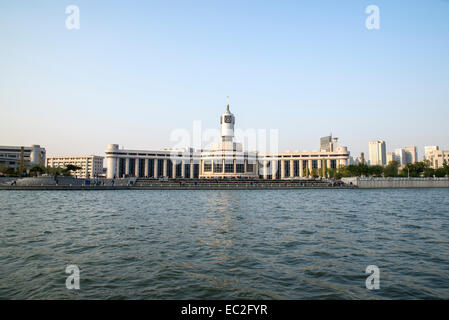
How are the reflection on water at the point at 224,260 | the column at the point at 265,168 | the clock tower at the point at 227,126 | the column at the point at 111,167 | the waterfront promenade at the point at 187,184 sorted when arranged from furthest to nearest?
the column at the point at 265,168 → the clock tower at the point at 227,126 → the column at the point at 111,167 → the waterfront promenade at the point at 187,184 → the reflection on water at the point at 224,260

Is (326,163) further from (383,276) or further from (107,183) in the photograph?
(383,276)

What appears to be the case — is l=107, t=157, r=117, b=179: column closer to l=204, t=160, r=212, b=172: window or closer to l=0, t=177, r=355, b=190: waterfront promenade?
l=204, t=160, r=212, b=172: window

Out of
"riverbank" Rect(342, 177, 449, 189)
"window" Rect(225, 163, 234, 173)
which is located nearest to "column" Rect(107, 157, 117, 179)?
"window" Rect(225, 163, 234, 173)

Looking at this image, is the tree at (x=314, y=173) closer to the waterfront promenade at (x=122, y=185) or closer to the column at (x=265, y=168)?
the column at (x=265, y=168)

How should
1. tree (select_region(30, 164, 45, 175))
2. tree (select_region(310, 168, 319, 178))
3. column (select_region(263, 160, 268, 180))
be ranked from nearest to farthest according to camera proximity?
tree (select_region(30, 164, 45, 175)) < tree (select_region(310, 168, 319, 178)) < column (select_region(263, 160, 268, 180))

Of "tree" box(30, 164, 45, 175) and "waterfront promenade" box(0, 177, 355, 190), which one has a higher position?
"tree" box(30, 164, 45, 175)

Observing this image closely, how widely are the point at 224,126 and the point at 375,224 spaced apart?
163 metres

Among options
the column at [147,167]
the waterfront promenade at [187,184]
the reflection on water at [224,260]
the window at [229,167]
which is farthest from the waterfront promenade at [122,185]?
the reflection on water at [224,260]

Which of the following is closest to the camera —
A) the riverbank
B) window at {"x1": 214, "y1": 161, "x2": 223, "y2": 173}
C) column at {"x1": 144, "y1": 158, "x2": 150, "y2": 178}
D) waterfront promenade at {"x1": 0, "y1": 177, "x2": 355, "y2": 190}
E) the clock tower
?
waterfront promenade at {"x1": 0, "y1": 177, "x2": 355, "y2": 190}

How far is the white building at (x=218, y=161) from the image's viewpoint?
17512cm

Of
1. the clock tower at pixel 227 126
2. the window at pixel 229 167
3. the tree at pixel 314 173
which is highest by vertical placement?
the clock tower at pixel 227 126

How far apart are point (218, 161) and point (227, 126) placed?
25.3 meters

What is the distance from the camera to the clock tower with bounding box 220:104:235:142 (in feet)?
609
